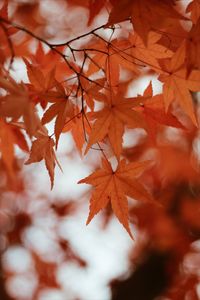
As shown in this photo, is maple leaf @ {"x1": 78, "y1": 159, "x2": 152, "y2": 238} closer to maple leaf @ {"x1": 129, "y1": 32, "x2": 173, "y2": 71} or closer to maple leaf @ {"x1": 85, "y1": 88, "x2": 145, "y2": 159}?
maple leaf @ {"x1": 85, "y1": 88, "x2": 145, "y2": 159}

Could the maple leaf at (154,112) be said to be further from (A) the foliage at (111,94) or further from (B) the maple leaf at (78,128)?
(B) the maple leaf at (78,128)

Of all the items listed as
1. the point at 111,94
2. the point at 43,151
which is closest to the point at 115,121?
the point at 111,94

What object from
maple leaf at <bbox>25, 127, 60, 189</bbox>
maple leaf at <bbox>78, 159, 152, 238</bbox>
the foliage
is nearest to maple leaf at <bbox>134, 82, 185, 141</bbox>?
the foliage

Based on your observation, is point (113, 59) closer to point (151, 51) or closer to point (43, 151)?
point (151, 51)

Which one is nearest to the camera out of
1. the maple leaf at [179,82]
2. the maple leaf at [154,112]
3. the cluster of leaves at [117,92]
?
the cluster of leaves at [117,92]

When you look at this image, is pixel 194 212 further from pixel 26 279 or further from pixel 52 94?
pixel 26 279

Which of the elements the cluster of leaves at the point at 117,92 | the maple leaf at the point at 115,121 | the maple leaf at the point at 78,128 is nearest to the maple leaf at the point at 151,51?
the cluster of leaves at the point at 117,92
